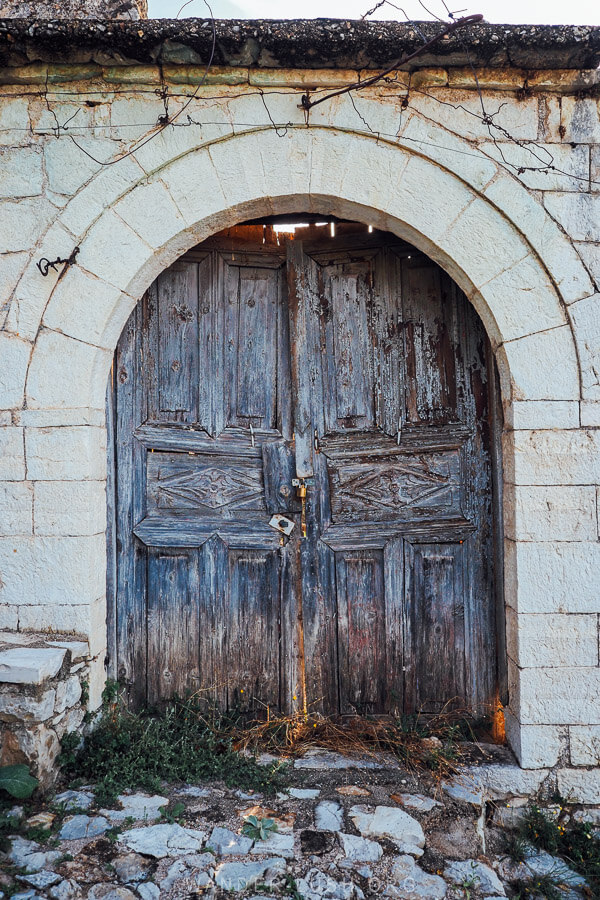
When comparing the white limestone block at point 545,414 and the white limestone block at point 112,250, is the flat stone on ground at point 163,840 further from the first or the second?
the white limestone block at point 112,250

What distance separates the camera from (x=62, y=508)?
2717 mm

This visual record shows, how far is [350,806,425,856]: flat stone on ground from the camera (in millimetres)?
2258

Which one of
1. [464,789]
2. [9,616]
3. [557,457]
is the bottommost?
[464,789]

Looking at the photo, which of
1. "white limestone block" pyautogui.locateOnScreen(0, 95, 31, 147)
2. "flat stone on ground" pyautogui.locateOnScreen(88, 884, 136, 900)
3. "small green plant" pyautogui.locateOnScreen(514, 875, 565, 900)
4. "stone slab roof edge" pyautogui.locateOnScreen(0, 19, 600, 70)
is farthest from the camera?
"white limestone block" pyautogui.locateOnScreen(0, 95, 31, 147)

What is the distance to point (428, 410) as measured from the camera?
3.16 m

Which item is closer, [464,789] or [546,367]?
[464,789]

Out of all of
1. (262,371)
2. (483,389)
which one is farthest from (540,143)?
(262,371)

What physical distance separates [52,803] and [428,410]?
8.29 feet

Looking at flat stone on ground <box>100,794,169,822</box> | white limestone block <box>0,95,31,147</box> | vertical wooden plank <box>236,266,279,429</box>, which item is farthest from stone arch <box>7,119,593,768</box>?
flat stone on ground <box>100,794,169,822</box>

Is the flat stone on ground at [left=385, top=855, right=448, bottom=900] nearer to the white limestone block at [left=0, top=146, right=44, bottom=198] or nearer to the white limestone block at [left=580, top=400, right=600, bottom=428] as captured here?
the white limestone block at [left=580, top=400, right=600, bottom=428]

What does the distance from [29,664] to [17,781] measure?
427 mm

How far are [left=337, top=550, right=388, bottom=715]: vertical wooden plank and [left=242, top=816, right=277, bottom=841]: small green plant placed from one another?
0.89 m

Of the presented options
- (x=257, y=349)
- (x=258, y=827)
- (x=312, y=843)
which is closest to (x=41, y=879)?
(x=258, y=827)

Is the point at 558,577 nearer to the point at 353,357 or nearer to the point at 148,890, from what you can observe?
the point at 353,357
